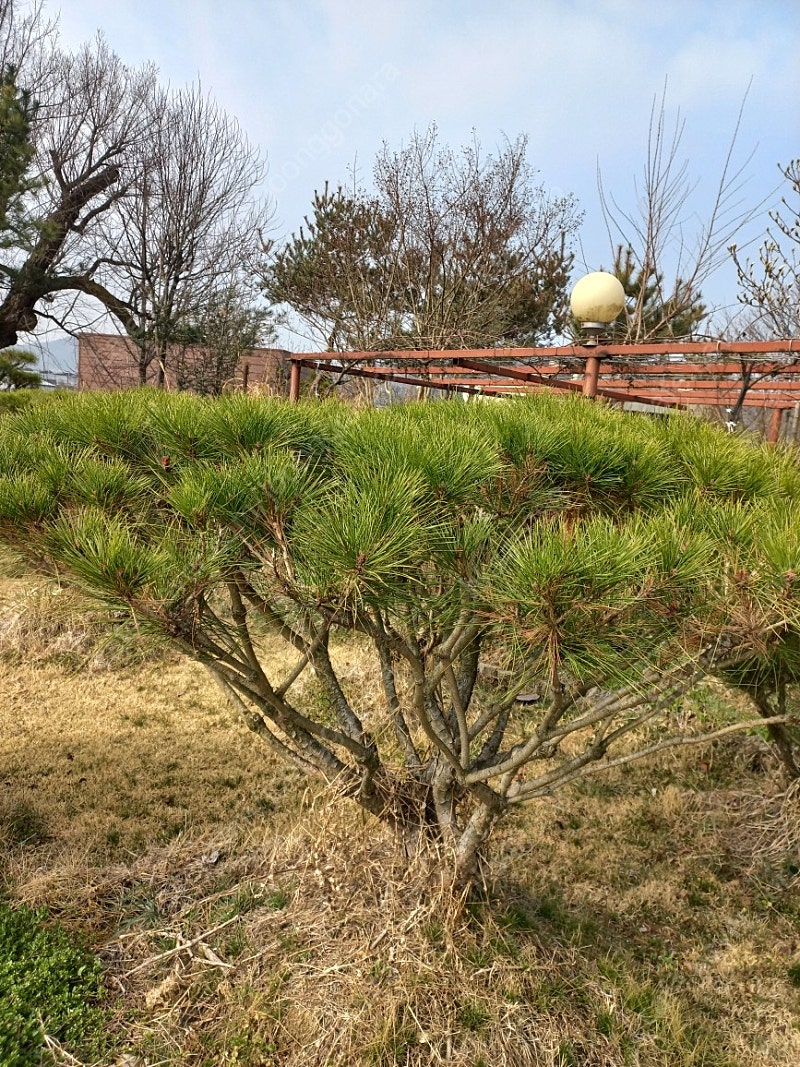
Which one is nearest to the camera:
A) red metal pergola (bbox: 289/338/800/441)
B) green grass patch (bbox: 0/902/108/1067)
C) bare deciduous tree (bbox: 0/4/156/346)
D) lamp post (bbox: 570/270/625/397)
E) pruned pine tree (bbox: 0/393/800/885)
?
pruned pine tree (bbox: 0/393/800/885)

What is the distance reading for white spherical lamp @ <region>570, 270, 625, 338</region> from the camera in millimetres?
3980

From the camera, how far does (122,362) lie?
1243 cm

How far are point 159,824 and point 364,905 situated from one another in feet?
3.96

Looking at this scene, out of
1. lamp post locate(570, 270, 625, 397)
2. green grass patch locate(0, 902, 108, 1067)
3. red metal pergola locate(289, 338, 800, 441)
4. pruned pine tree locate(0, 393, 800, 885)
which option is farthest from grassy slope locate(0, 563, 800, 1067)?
lamp post locate(570, 270, 625, 397)

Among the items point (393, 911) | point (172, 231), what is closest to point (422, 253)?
point (172, 231)

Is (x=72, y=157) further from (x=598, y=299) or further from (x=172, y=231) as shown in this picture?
(x=598, y=299)

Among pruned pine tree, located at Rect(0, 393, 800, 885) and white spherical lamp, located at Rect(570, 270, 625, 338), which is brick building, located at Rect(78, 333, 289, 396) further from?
pruned pine tree, located at Rect(0, 393, 800, 885)

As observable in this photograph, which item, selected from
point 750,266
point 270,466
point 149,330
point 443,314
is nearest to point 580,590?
point 270,466

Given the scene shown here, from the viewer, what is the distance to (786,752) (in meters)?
2.59

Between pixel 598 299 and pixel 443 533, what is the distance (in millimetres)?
3379

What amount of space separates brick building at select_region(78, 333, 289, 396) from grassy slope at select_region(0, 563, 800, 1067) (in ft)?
→ 22.7

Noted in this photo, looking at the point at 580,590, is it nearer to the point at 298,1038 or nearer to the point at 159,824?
the point at 298,1038

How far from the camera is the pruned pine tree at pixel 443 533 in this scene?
3.39 feet

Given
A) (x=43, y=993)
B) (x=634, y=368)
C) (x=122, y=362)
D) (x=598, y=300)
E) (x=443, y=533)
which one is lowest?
(x=43, y=993)
